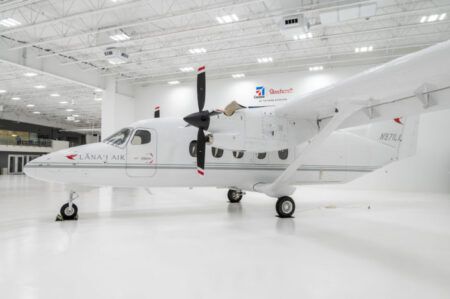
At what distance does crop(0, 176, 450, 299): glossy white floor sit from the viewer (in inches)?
135

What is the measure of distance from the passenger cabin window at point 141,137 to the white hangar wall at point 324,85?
11039mm

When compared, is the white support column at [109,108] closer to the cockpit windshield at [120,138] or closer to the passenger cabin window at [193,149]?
the cockpit windshield at [120,138]

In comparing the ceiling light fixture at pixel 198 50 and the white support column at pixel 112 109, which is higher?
the ceiling light fixture at pixel 198 50

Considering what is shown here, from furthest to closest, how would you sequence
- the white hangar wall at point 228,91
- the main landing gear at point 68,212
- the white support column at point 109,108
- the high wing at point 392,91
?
the white support column at point 109,108
the white hangar wall at point 228,91
the main landing gear at point 68,212
the high wing at point 392,91

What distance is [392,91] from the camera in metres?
5.41

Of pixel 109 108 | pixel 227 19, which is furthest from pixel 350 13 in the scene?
pixel 109 108

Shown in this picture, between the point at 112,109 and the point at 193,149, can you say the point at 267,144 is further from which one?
the point at 112,109

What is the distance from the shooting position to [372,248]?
5238 millimetres

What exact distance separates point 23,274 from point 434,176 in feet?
58.5

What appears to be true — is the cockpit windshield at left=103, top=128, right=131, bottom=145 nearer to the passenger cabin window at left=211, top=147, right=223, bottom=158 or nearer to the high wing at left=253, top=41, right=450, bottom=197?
the passenger cabin window at left=211, top=147, right=223, bottom=158

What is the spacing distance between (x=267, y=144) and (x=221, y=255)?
3.51 m

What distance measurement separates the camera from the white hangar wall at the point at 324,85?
15156 mm

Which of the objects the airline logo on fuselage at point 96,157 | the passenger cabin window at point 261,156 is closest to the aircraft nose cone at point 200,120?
the airline logo on fuselage at point 96,157

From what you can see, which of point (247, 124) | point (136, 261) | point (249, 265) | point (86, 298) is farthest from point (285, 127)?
point (86, 298)
